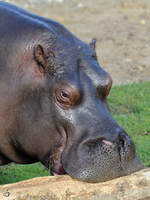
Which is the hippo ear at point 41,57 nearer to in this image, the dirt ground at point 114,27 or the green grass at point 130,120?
the green grass at point 130,120

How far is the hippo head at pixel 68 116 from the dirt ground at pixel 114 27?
4812mm

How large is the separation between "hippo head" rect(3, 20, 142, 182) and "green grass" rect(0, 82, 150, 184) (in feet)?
3.37

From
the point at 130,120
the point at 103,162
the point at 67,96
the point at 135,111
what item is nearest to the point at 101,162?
the point at 103,162

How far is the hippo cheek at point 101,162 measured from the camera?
10.5 ft

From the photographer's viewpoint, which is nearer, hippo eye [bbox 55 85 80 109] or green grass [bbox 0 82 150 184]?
hippo eye [bbox 55 85 80 109]

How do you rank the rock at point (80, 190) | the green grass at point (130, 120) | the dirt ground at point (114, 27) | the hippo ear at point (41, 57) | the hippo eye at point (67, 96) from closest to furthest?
the rock at point (80, 190) < the hippo eye at point (67, 96) < the hippo ear at point (41, 57) < the green grass at point (130, 120) < the dirt ground at point (114, 27)

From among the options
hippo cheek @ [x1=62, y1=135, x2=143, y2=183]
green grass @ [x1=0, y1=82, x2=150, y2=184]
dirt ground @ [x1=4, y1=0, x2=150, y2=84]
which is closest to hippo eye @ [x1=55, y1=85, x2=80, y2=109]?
hippo cheek @ [x1=62, y1=135, x2=143, y2=183]

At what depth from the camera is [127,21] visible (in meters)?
13.1

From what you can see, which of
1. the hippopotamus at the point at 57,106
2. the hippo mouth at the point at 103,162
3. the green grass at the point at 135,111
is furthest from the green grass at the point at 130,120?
the hippo mouth at the point at 103,162

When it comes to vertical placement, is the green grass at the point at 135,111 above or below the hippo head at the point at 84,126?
below

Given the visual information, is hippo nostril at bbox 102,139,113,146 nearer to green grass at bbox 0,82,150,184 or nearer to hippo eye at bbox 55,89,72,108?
hippo eye at bbox 55,89,72,108

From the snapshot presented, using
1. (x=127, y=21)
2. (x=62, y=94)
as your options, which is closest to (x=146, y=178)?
(x=62, y=94)

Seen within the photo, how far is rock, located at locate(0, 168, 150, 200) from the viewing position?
3035 mm

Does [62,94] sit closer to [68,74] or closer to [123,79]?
[68,74]
